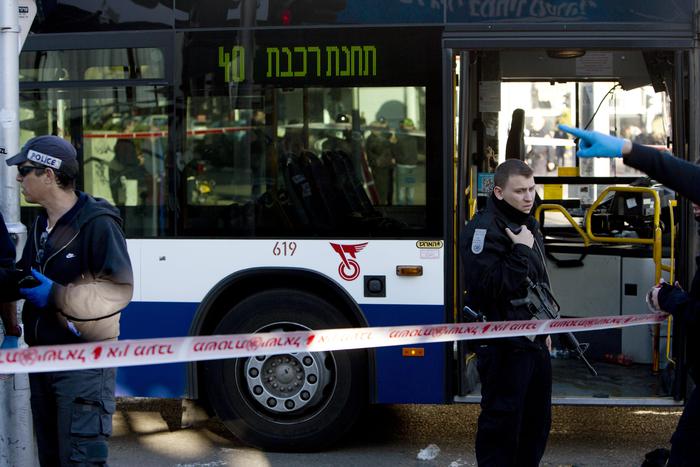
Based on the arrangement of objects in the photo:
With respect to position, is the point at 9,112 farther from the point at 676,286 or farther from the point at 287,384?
the point at 676,286

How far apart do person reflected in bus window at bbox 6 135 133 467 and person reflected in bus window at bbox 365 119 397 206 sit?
2372 mm

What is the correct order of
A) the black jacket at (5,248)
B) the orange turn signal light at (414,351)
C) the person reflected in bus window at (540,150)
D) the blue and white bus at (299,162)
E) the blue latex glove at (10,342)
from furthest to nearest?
the person reflected in bus window at (540,150) < the orange turn signal light at (414,351) < the blue and white bus at (299,162) < the blue latex glove at (10,342) < the black jacket at (5,248)

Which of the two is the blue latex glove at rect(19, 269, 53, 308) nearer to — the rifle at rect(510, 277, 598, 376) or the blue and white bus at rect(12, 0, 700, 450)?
the rifle at rect(510, 277, 598, 376)

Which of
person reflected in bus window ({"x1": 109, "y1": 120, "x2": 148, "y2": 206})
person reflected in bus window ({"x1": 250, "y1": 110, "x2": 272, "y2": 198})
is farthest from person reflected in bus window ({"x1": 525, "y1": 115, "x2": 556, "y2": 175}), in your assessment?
person reflected in bus window ({"x1": 109, "y1": 120, "x2": 148, "y2": 206})

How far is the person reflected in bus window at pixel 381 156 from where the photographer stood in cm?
635

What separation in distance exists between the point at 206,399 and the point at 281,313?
935 mm

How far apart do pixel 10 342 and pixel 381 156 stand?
268 centimetres

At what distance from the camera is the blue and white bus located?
20.6 ft

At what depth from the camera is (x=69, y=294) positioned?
4.03 metres

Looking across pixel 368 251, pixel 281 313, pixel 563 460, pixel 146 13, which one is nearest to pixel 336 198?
pixel 368 251

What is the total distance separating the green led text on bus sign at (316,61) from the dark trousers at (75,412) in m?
2.78

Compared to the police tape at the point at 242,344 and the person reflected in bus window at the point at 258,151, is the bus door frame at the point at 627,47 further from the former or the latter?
the person reflected in bus window at the point at 258,151

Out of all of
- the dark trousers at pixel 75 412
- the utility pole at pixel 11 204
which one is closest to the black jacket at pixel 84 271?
the dark trousers at pixel 75 412

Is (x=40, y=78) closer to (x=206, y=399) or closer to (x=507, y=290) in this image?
(x=206, y=399)
